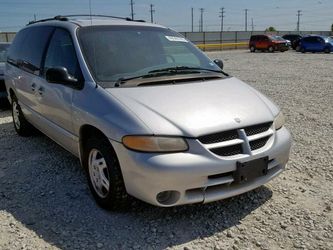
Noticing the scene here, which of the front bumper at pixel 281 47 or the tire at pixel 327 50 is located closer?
the tire at pixel 327 50

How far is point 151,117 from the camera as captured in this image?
321 centimetres

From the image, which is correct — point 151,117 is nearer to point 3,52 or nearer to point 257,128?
point 257,128

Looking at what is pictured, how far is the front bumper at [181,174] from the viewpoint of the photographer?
3.03m

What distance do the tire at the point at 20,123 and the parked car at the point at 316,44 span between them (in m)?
30.0

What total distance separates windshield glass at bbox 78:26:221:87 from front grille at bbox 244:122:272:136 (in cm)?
123

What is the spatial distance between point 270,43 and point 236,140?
3334 cm

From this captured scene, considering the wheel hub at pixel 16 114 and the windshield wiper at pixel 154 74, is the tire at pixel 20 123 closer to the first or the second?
the wheel hub at pixel 16 114

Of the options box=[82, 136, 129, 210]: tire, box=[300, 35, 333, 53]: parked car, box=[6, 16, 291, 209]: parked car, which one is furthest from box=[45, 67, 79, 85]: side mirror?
box=[300, 35, 333, 53]: parked car

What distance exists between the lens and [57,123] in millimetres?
4438

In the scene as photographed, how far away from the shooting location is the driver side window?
13.4 feet

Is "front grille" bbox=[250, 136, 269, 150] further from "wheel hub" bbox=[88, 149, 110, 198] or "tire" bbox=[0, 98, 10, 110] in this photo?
"tire" bbox=[0, 98, 10, 110]

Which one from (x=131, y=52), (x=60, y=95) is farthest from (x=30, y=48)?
(x=131, y=52)

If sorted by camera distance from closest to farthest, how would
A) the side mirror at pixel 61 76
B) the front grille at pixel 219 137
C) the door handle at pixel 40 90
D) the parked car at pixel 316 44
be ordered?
the front grille at pixel 219 137, the side mirror at pixel 61 76, the door handle at pixel 40 90, the parked car at pixel 316 44

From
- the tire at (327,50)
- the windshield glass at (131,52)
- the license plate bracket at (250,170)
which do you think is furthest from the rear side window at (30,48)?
the tire at (327,50)
